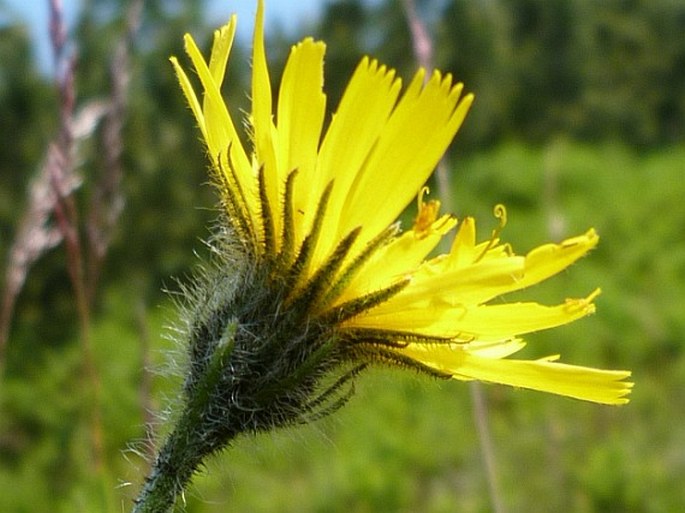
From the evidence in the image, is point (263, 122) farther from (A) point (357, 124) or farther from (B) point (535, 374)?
(B) point (535, 374)

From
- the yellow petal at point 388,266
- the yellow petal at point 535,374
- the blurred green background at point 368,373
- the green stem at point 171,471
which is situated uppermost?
the blurred green background at point 368,373

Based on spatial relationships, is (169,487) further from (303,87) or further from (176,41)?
(176,41)

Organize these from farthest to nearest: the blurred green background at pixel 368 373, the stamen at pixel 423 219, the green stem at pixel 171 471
Answer: the blurred green background at pixel 368 373, the stamen at pixel 423 219, the green stem at pixel 171 471

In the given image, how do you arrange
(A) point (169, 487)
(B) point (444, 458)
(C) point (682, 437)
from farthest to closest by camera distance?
(B) point (444, 458)
(C) point (682, 437)
(A) point (169, 487)

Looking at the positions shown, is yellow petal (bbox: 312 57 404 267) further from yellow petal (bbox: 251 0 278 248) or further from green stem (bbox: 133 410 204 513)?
green stem (bbox: 133 410 204 513)

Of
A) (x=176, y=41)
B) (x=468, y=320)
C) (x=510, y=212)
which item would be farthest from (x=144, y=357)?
(x=510, y=212)

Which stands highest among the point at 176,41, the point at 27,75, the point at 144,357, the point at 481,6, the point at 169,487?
the point at 481,6

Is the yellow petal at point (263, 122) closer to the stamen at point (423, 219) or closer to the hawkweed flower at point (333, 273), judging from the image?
the hawkweed flower at point (333, 273)

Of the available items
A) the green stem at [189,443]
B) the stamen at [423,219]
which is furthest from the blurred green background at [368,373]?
the stamen at [423,219]
